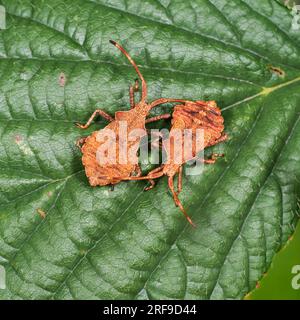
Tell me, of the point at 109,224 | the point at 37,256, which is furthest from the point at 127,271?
the point at 37,256

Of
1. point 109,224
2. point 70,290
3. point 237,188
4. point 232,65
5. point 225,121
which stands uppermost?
point 232,65

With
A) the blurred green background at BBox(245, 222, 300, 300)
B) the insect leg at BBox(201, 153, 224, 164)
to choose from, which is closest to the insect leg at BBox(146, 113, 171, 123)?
the insect leg at BBox(201, 153, 224, 164)

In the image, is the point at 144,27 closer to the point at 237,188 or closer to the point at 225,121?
the point at 225,121

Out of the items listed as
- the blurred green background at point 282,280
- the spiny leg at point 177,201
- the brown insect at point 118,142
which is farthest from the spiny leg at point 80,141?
the blurred green background at point 282,280

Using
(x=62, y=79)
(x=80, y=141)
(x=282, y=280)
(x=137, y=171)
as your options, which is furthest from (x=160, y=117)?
(x=282, y=280)

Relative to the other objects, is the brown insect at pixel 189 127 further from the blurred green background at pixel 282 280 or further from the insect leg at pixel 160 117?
the blurred green background at pixel 282 280

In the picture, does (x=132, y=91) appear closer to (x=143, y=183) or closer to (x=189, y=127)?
(x=189, y=127)
